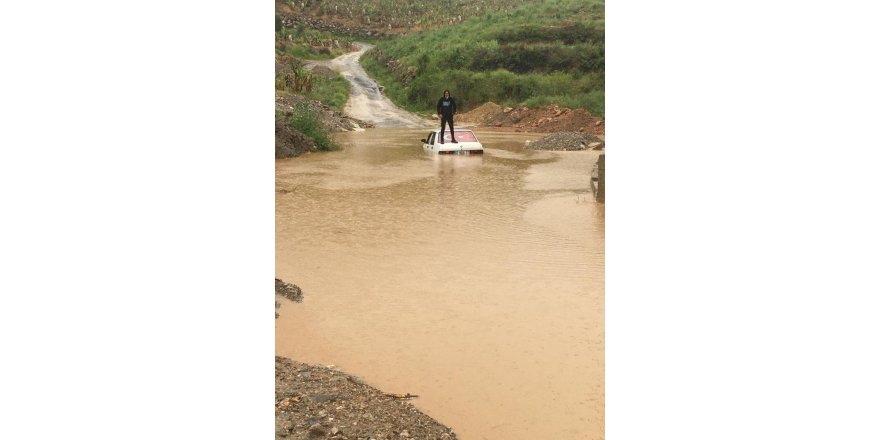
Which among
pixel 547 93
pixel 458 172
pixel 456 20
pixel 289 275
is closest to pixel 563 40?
pixel 547 93

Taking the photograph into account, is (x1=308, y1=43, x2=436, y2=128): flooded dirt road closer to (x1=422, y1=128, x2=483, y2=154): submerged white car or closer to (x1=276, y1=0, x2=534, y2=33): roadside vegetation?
(x1=422, y1=128, x2=483, y2=154): submerged white car

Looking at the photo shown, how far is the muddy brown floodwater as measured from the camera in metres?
3.34

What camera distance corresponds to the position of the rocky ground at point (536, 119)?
21672 millimetres

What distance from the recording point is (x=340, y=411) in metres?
3.04

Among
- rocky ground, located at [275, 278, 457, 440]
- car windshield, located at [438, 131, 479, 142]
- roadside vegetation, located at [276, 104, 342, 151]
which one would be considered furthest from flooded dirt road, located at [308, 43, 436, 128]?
rocky ground, located at [275, 278, 457, 440]

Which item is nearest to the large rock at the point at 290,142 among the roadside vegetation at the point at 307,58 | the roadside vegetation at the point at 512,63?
the roadside vegetation at the point at 307,58

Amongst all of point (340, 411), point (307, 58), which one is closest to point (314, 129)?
point (340, 411)

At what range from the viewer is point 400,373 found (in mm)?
3678

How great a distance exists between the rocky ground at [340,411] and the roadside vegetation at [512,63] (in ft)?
67.5

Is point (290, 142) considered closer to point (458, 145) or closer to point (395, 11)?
point (458, 145)

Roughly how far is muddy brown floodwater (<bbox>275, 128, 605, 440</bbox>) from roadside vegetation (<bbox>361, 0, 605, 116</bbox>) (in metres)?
15.8

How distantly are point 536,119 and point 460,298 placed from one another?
19.7 metres

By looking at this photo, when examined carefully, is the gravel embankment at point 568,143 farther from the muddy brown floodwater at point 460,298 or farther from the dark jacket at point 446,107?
the muddy brown floodwater at point 460,298
